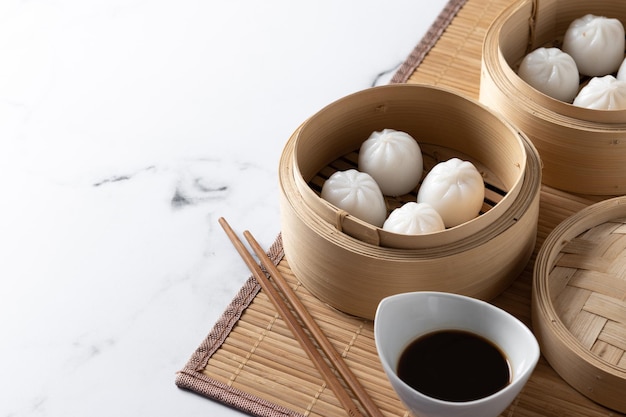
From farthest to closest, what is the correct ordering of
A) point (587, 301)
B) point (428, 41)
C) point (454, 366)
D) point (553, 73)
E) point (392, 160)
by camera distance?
point (428, 41) < point (553, 73) < point (392, 160) < point (587, 301) < point (454, 366)

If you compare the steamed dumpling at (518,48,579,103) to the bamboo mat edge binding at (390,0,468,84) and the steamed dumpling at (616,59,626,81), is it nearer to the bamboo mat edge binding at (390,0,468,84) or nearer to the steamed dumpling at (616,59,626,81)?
the steamed dumpling at (616,59,626,81)

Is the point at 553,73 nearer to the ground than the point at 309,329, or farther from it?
farther from it

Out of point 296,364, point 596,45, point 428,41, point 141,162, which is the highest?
point 596,45

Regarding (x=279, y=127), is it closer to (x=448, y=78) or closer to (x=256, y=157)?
(x=256, y=157)

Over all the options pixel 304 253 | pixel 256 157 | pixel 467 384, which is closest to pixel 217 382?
A: pixel 304 253

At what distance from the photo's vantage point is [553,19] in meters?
2.05

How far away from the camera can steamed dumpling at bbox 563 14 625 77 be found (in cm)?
192

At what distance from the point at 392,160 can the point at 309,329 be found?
14.3 inches

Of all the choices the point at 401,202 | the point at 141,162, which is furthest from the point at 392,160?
the point at 141,162

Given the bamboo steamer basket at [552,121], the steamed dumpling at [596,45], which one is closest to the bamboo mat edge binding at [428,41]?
the bamboo steamer basket at [552,121]

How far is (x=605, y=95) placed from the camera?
69.6 inches

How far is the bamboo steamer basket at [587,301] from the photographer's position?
1.46 metres

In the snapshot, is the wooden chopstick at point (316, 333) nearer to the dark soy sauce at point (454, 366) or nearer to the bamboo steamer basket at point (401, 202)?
the bamboo steamer basket at point (401, 202)

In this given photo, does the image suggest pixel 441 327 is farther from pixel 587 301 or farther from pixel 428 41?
pixel 428 41
